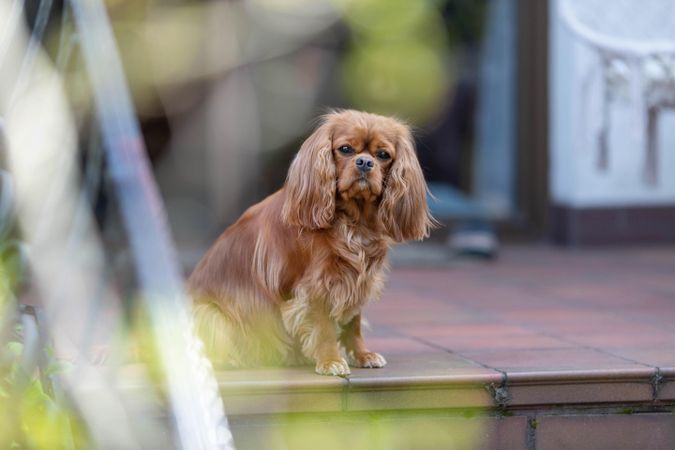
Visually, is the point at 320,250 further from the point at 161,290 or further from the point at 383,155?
the point at 161,290

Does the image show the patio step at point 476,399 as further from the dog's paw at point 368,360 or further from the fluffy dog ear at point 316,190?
the fluffy dog ear at point 316,190

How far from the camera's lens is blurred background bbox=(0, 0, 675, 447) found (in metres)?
6.45

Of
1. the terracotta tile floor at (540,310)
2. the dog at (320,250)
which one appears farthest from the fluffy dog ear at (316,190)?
the terracotta tile floor at (540,310)

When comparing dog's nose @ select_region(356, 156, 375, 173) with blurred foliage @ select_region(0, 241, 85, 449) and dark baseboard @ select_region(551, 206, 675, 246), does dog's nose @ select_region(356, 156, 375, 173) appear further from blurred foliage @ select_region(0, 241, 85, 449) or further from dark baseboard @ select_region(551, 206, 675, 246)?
dark baseboard @ select_region(551, 206, 675, 246)

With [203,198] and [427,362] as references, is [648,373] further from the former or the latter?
[203,198]

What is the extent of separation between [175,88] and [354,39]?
110cm

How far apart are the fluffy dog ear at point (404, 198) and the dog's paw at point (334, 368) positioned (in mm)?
396

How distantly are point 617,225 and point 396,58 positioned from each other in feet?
5.38

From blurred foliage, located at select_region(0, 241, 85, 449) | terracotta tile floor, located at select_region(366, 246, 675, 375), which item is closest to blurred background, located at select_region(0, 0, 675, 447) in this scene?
terracotta tile floor, located at select_region(366, 246, 675, 375)

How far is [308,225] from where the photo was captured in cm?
317

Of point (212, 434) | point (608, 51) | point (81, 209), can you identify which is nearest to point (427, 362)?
point (81, 209)

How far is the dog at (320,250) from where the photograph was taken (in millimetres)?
3176

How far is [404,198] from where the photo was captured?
3250 millimetres

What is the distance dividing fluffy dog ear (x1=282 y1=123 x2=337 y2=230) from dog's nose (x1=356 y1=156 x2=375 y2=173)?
77 mm
